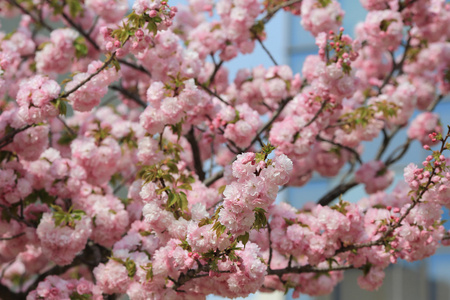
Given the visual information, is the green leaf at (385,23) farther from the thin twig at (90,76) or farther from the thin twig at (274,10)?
the thin twig at (90,76)

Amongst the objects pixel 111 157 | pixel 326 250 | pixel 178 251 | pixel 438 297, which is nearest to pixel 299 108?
pixel 326 250

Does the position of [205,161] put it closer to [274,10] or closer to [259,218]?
[274,10]

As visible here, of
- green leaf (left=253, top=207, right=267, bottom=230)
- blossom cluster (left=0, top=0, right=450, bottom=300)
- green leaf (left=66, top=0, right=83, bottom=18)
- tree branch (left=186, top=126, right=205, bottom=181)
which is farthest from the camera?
green leaf (left=66, top=0, right=83, bottom=18)

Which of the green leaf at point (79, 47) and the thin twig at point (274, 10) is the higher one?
the thin twig at point (274, 10)

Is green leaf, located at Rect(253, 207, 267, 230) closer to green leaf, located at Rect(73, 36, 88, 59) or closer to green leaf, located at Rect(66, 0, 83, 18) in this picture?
green leaf, located at Rect(73, 36, 88, 59)

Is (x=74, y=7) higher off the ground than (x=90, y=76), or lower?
higher

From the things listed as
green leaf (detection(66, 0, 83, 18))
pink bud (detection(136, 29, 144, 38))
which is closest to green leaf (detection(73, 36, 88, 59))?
green leaf (detection(66, 0, 83, 18))

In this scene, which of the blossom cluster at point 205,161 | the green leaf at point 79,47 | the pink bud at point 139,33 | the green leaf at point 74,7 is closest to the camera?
the blossom cluster at point 205,161

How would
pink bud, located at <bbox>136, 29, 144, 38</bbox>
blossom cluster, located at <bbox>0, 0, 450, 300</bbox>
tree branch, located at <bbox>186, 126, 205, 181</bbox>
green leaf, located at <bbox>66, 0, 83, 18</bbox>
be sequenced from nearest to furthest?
blossom cluster, located at <bbox>0, 0, 450, 300</bbox> < pink bud, located at <bbox>136, 29, 144, 38</bbox> < tree branch, located at <bbox>186, 126, 205, 181</bbox> < green leaf, located at <bbox>66, 0, 83, 18</bbox>

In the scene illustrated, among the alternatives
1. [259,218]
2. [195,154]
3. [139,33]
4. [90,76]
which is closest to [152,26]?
[139,33]

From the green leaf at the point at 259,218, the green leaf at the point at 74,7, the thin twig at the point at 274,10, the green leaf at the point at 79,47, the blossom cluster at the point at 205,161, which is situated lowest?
the green leaf at the point at 259,218

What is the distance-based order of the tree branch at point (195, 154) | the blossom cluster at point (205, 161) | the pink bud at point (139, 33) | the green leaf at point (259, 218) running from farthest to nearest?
1. the tree branch at point (195, 154)
2. the pink bud at point (139, 33)
3. the blossom cluster at point (205, 161)
4. the green leaf at point (259, 218)

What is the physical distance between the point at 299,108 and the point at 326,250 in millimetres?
817

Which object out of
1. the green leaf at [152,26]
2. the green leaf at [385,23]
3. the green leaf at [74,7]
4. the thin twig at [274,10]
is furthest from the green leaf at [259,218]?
the green leaf at [74,7]
